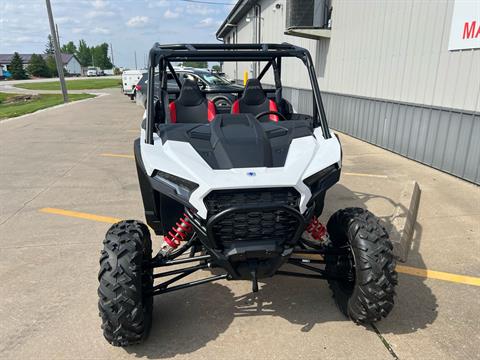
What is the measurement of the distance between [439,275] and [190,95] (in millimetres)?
2929

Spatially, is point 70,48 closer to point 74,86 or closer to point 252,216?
point 74,86

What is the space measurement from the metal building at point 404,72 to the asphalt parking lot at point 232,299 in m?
1.47

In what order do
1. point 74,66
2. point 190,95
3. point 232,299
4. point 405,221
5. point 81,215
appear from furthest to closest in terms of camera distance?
point 74,66
point 81,215
point 405,221
point 190,95
point 232,299

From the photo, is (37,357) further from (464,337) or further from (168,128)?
(464,337)

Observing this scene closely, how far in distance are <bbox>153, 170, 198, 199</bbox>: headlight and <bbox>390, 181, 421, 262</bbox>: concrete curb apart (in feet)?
7.71

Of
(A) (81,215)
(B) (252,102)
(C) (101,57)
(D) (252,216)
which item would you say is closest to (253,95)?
(B) (252,102)

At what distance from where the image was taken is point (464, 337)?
108 inches

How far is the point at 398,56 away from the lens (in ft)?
27.7

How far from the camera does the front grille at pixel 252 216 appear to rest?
7.92 ft

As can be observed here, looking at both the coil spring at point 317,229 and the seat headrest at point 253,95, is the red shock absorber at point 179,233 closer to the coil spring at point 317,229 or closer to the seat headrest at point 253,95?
the coil spring at point 317,229

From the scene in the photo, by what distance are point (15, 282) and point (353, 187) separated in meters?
4.62

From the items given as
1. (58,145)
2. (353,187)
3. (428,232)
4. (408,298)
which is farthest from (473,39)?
(58,145)

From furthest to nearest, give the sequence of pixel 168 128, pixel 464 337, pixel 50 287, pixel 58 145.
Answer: pixel 58 145 < pixel 50 287 < pixel 168 128 < pixel 464 337

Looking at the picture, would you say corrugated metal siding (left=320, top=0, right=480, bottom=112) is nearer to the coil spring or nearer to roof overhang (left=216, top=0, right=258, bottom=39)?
the coil spring
